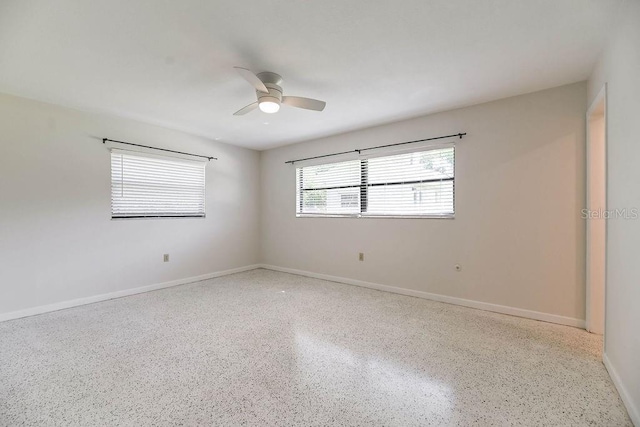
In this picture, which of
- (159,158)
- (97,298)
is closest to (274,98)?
(159,158)

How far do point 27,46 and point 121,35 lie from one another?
81cm

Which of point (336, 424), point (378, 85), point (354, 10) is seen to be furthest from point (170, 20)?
point (336, 424)

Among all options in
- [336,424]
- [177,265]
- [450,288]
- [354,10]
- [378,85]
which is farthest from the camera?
[177,265]

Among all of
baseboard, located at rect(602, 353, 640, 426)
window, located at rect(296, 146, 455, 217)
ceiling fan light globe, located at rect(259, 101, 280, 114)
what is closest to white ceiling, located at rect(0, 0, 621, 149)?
ceiling fan light globe, located at rect(259, 101, 280, 114)

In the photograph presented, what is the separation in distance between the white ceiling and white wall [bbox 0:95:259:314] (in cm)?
35

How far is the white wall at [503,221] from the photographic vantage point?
111 inches

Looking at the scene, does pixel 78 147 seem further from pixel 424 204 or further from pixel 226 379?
pixel 424 204

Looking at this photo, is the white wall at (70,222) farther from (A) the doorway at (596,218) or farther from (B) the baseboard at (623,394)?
(A) the doorway at (596,218)

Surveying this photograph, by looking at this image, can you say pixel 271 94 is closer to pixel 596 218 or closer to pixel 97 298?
pixel 596 218

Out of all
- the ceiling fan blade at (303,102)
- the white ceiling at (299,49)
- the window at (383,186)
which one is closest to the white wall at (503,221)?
the window at (383,186)

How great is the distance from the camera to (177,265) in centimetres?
446

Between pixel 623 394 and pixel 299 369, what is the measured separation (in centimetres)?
197

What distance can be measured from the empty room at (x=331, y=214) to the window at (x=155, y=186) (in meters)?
0.03

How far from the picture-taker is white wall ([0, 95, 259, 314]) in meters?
3.07
